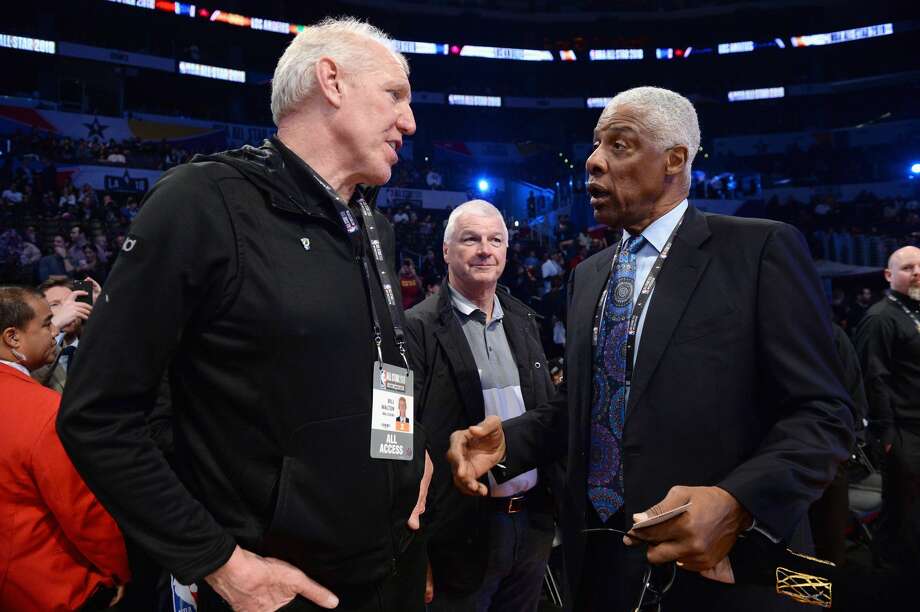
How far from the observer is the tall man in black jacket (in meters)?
2.64

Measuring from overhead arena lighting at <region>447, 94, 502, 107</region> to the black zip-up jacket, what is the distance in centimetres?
2918

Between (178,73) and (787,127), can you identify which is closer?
(178,73)

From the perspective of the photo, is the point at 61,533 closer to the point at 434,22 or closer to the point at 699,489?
the point at 699,489

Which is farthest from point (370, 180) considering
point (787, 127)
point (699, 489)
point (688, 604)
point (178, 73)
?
point (787, 127)

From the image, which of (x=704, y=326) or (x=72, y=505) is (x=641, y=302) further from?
(x=72, y=505)

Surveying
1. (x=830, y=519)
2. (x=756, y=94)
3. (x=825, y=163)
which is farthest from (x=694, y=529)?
(x=756, y=94)

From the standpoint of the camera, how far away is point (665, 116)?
183 centimetres

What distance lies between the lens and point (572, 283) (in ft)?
7.38

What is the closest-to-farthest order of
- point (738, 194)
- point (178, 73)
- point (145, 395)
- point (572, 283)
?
point (145, 395)
point (572, 283)
point (738, 194)
point (178, 73)

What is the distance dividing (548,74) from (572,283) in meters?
31.8

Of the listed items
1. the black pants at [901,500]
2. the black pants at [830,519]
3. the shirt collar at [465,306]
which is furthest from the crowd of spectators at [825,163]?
the shirt collar at [465,306]

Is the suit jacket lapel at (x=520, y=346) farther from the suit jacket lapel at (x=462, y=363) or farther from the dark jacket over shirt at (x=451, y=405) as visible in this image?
the suit jacket lapel at (x=462, y=363)

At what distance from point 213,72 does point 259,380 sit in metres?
27.6

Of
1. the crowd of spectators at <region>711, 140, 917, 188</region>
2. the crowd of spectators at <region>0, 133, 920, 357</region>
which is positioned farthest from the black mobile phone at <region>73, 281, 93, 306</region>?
the crowd of spectators at <region>711, 140, 917, 188</region>
